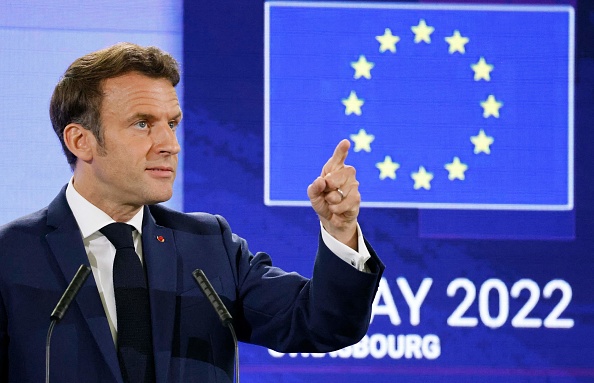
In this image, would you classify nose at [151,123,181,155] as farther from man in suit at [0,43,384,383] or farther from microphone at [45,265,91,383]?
microphone at [45,265,91,383]

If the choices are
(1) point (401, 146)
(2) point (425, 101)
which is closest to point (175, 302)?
(1) point (401, 146)

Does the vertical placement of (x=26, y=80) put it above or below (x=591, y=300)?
above

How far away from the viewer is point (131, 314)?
2.15 metres

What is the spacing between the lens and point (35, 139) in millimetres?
3422

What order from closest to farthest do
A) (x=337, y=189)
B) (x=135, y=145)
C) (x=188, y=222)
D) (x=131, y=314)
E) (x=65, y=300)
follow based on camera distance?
1. (x=65, y=300)
2. (x=337, y=189)
3. (x=131, y=314)
4. (x=135, y=145)
5. (x=188, y=222)

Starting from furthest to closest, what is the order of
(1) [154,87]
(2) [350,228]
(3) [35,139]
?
1. (3) [35,139]
2. (1) [154,87]
3. (2) [350,228]

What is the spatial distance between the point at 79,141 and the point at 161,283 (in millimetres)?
447

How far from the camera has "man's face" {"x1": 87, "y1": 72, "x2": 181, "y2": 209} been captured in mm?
2248

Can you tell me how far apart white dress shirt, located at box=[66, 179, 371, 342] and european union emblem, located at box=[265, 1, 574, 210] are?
1247 millimetres

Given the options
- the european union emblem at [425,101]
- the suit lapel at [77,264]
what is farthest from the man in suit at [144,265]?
the european union emblem at [425,101]

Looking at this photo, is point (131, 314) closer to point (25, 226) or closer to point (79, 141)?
point (25, 226)

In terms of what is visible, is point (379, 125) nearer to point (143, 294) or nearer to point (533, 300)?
point (533, 300)

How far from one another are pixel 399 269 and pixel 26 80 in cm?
159

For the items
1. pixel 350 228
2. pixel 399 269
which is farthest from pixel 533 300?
pixel 350 228
